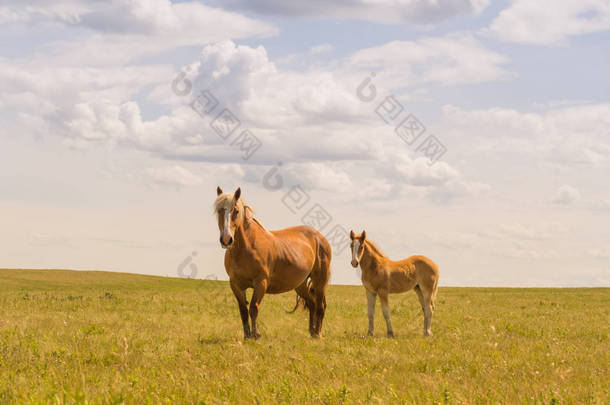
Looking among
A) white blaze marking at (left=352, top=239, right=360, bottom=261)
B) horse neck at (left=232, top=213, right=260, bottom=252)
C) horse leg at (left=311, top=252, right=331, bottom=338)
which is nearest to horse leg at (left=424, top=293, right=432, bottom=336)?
white blaze marking at (left=352, top=239, right=360, bottom=261)

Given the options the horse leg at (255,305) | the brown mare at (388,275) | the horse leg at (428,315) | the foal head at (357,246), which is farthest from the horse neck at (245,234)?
the horse leg at (428,315)

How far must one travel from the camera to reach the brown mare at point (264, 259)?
11203 mm

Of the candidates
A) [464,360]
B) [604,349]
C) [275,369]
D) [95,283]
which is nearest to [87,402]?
[275,369]

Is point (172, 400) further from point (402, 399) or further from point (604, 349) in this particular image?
point (604, 349)

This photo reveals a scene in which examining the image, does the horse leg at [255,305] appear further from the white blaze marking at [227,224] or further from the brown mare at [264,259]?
the white blaze marking at [227,224]

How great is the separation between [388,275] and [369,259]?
25.5 inches

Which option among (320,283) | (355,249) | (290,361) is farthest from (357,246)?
(290,361)

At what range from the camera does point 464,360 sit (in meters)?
9.34

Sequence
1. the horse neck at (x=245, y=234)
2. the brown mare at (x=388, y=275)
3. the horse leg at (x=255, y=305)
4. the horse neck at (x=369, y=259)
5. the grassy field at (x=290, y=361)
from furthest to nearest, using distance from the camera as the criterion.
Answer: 1. the horse neck at (x=369, y=259)
2. the brown mare at (x=388, y=275)
3. the horse leg at (x=255, y=305)
4. the horse neck at (x=245, y=234)
5. the grassy field at (x=290, y=361)

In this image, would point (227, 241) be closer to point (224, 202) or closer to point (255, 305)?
point (224, 202)

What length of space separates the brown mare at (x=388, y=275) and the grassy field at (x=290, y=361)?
2.94 feet

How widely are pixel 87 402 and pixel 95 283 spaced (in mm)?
39741

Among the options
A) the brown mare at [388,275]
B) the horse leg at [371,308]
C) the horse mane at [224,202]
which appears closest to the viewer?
the horse mane at [224,202]

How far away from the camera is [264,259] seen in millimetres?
12039
